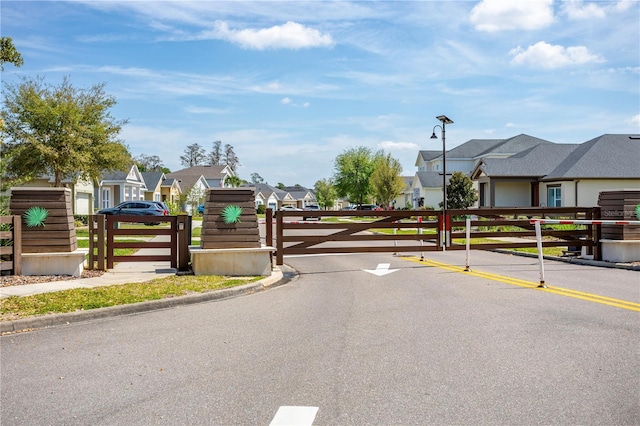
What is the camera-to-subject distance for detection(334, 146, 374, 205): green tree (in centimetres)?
10006

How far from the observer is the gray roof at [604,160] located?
119 feet

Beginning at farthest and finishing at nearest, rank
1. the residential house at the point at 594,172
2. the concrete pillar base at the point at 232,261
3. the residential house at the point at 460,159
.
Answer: the residential house at the point at 460,159 → the residential house at the point at 594,172 → the concrete pillar base at the point at 232,261

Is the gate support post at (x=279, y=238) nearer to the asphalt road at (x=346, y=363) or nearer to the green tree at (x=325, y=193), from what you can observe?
the asphalt road at (x=346, y=363)

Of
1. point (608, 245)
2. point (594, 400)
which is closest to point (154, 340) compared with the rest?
point (594, 400)

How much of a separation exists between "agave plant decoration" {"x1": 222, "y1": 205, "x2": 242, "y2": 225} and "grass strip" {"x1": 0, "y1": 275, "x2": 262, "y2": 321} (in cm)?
155

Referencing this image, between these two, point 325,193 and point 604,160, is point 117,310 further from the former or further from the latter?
point 325,193

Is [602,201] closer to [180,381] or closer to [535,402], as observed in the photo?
[535,402]

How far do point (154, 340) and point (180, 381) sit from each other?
1.85 metres

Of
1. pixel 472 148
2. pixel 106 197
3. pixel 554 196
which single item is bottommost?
pixel 554 196

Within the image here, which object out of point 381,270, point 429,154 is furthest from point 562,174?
point 429,154

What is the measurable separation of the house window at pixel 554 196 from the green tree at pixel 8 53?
33.3 metres

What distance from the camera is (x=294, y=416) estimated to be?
4480mm

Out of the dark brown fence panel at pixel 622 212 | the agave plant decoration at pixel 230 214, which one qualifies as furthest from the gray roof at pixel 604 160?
the agave plant decoration at pixel 230 214

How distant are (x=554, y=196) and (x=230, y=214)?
106 ft
